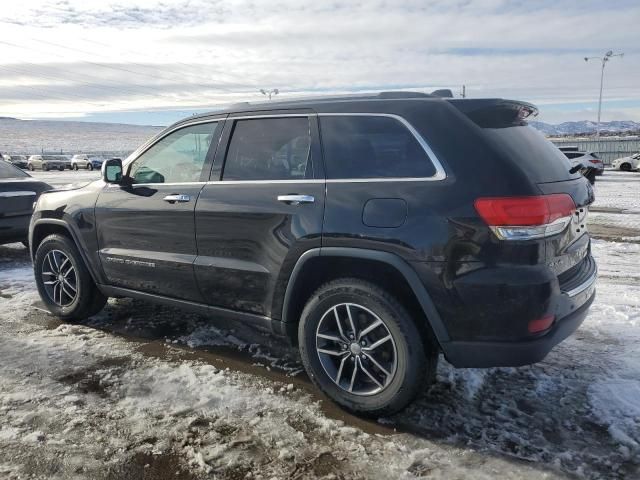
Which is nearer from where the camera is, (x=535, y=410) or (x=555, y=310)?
(x=555, y=310)

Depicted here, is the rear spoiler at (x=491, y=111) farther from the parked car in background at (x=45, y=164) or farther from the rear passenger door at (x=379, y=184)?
the parked car in background at (x=45, y=164)

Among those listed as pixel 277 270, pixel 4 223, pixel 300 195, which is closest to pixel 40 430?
pixel 277 270

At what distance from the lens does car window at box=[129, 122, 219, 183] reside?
157 inches

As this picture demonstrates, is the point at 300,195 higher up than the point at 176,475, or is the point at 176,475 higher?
the point at 300,195

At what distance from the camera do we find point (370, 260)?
119 inches

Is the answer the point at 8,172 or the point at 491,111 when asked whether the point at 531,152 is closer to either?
the point at 491,111

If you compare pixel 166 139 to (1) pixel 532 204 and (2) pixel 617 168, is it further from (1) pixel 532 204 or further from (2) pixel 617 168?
(2) pixel 617 168

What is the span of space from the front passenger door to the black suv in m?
0.02

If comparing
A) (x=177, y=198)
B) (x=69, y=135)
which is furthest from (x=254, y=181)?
(x=69, y=135)

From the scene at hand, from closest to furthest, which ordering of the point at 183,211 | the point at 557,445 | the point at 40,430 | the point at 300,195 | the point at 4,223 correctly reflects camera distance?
1. the point at 557,445
2. the point at 40,430
3. the point at 300,195
4. the point at 183,211
5. the point at 4,223

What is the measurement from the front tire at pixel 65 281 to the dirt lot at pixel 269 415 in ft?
1.03

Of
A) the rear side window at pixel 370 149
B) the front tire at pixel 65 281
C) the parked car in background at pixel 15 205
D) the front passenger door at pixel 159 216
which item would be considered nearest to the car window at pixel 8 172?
the parked car in background at pixel 15 205

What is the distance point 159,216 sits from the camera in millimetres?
4070

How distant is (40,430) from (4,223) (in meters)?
5.17
